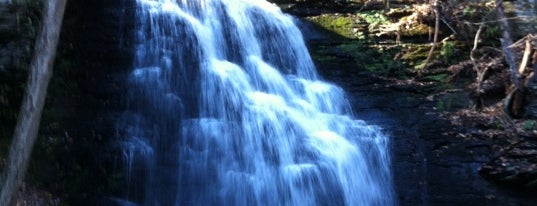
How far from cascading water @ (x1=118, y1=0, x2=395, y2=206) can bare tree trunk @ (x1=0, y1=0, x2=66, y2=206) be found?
2296 millimetres

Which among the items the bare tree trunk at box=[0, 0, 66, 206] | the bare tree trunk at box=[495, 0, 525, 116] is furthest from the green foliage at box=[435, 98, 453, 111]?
the bare tree trunk at box=[0, 0, 66, 206]

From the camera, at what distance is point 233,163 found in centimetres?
788

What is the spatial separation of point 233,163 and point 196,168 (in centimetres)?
50

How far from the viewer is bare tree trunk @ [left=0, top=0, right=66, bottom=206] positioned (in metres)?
5.05

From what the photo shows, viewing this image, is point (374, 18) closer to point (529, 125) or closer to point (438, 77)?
point (438, 77)

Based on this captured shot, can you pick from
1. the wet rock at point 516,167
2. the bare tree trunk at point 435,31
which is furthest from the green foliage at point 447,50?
the wet rock at point 516,167

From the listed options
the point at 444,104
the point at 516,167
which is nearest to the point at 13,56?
the point at 444,104

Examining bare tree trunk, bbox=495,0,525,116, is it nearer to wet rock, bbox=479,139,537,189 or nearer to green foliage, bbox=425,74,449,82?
wet rock, bbox=479,139,537,189

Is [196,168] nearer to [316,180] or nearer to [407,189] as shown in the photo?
[316,180]

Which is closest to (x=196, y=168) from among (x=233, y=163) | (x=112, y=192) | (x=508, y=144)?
(x=233, y=163)

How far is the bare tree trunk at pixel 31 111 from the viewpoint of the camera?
505cm

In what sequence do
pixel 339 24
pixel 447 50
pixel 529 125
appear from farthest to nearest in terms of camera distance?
pixel 339 24 < pixel 447 50 < pixel 529 125

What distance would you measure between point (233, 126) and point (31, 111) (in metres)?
3.51

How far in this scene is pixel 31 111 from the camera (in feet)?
17.1
